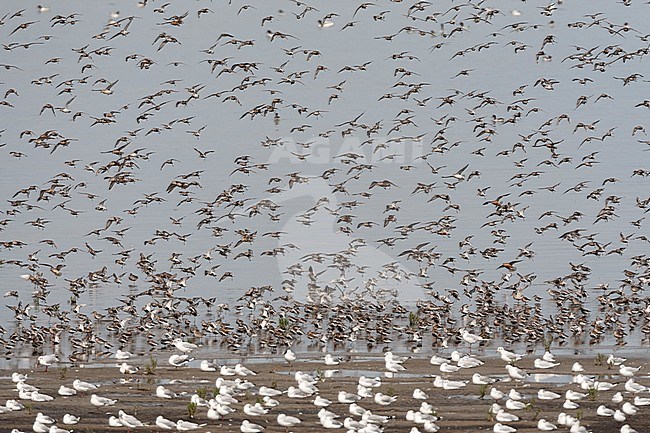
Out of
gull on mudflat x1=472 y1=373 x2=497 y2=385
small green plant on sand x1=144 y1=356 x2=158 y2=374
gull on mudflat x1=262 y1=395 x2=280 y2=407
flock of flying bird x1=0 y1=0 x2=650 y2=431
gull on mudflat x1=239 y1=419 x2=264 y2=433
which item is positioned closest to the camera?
gull on mudflat x1=239 y1=419 x2=264 y2=433

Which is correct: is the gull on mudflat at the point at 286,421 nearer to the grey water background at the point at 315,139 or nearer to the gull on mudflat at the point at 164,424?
the gull on mudflat at the point at 164,424

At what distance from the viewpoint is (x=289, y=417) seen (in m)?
16.3

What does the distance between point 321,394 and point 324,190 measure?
2445 cm

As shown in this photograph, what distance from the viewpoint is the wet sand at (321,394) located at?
649 inches

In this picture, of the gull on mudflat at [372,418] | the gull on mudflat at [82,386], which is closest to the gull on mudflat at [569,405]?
the gull on mudflat at [372,418]

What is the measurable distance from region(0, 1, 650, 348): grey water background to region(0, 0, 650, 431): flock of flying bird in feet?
0.52

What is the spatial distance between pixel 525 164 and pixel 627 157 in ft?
18.2

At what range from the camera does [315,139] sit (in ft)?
168

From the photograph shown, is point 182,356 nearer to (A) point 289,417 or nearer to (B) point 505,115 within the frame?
(A) point 289,417

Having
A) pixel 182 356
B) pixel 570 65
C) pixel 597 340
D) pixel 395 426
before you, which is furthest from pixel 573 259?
pixel 570 65

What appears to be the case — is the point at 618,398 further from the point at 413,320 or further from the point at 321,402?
the point at 413,320

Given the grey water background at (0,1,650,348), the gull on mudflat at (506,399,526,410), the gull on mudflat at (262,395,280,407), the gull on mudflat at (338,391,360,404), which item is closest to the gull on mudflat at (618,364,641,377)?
the gull on mudflat at (506,399,526,410)

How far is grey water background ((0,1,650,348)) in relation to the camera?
35156 millimetres

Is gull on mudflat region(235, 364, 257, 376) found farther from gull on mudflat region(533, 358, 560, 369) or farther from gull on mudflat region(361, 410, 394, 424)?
gull on mudflat region(533, 358, 560, 369)
